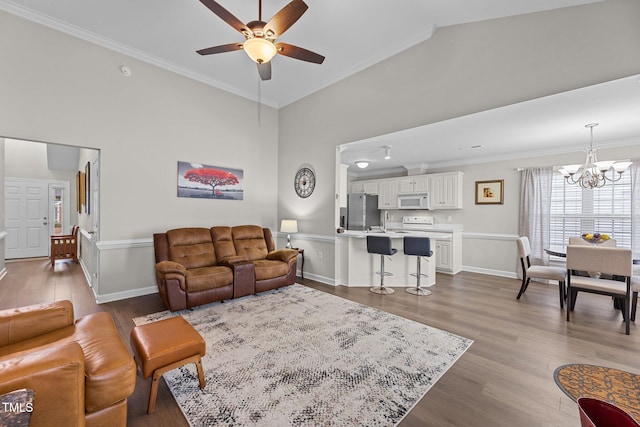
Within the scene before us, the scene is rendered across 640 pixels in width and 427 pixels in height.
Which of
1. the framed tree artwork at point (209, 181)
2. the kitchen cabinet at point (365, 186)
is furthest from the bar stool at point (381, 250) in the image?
the kitchen cabinet at point (365, 186)

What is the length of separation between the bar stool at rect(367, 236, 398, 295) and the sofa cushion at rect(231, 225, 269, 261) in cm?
189

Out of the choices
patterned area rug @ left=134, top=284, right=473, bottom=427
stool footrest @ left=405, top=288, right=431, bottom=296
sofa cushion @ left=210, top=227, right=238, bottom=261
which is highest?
sofa cushion @ left=210, top=227, right=238, bottom=261

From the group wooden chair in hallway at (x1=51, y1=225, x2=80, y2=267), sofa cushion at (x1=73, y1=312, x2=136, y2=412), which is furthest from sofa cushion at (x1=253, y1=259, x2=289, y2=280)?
wooden chair in hallway at (x1=51, y1=225, x2=80, y2=267)

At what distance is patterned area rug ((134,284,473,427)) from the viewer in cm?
169

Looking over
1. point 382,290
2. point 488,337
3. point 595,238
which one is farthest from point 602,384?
point 595,238

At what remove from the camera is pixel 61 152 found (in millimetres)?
6355

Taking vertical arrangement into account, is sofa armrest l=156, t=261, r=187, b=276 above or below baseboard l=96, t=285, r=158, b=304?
above

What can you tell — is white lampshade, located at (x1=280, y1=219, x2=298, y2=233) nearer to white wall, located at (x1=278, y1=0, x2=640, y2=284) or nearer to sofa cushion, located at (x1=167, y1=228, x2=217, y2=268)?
white wall, located at (x1=278, y1=0, x2=640, y2=284)

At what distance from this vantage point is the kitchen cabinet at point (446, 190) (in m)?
5.92

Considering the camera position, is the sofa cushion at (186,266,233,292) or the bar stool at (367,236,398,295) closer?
the sofa cushion at (186,266,233,292)

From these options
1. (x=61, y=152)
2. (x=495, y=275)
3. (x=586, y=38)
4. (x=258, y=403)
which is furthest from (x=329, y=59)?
(x=61, y=152)

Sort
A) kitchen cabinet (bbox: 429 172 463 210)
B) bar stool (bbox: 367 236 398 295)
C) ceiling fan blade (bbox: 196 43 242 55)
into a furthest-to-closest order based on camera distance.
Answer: kitchen cabinet (bbox: 429 172 463 210) → bar stool (bbox: 367 236 398 295) → ceiling fan blade (bbox: 196 43 242 55)

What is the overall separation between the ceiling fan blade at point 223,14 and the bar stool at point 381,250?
3.18 meters

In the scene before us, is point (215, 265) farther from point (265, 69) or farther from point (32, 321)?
point (265, 69)
